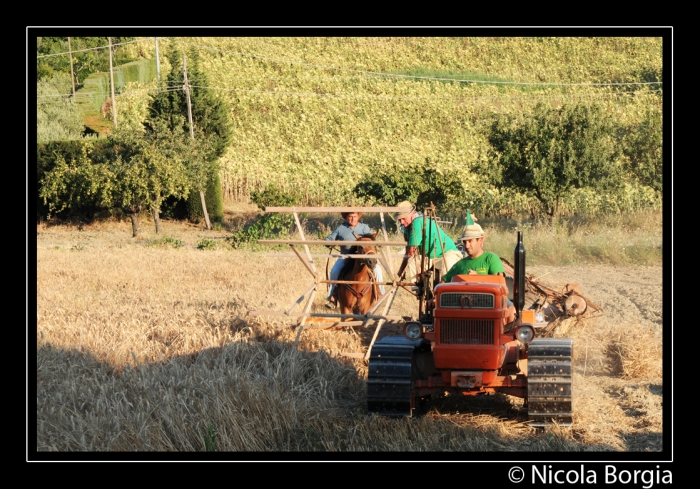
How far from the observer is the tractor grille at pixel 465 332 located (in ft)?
26.2

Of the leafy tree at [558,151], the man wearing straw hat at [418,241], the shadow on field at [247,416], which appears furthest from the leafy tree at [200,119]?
the shadow on field at [247,416]

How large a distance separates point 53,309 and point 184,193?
21284 millimetres

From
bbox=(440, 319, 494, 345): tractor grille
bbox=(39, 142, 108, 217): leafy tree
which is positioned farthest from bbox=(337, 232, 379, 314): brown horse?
bbox=(39, 142, 108, 217): leafy tree

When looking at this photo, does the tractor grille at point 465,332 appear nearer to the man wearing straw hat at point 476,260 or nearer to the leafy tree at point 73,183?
the man wearing straw hat at point 476,260

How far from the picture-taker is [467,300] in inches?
313

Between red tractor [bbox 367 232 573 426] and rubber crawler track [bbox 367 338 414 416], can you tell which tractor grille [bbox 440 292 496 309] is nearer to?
red tractor [bbox 367 232 573 426]

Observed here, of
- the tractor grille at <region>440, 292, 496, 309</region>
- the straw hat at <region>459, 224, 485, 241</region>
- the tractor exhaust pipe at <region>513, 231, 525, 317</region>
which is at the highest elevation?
the straw hat at <region>459, 224, 485, 241</region>

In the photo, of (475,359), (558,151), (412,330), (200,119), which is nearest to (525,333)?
(475,359)

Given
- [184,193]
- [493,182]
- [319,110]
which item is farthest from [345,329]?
[319,110]

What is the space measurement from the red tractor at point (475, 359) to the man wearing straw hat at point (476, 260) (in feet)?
1.77

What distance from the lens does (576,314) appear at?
38.9ft

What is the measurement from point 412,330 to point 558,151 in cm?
2166

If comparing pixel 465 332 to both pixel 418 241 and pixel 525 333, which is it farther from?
pixel 418 241

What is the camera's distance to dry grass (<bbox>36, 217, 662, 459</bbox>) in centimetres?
773
